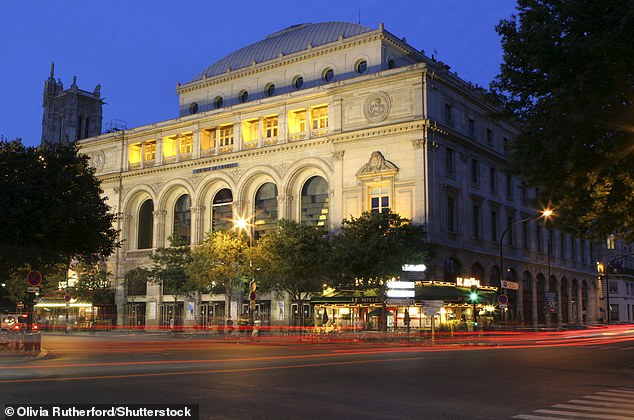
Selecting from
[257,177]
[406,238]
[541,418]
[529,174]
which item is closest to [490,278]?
[406,238]

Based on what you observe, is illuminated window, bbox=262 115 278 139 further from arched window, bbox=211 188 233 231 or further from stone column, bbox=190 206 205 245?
stone column, bbox=190 206 205 245

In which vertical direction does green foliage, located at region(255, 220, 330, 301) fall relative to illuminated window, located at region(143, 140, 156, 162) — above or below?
below

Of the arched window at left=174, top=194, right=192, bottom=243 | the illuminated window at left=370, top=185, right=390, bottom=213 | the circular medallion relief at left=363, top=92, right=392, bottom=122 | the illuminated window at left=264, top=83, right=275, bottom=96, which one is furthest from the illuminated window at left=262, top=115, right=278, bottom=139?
the illuminated window at left=370, top=185, right=390, bottom=213

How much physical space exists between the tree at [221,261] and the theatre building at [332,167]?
4.67 meters

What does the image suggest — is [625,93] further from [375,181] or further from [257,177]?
[257,177]

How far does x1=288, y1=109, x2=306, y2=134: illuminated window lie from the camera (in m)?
63.4

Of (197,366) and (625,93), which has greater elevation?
(625,93)

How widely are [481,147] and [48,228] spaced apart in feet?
139

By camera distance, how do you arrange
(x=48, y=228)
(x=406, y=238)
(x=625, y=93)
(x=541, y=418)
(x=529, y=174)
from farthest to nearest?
1. (x=406, y=238)
2. (x=48, y=228)
3. (x=529, y=174)
4. (x=625, y=93)
5. (x=541, y=418)

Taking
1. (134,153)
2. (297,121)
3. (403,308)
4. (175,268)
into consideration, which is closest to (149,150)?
(134,153)

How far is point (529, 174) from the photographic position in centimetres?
2320

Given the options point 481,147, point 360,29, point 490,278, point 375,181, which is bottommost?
point 490,278

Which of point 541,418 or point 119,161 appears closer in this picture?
point 541,418

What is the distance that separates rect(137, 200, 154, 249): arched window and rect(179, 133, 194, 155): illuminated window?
702 centimetres
